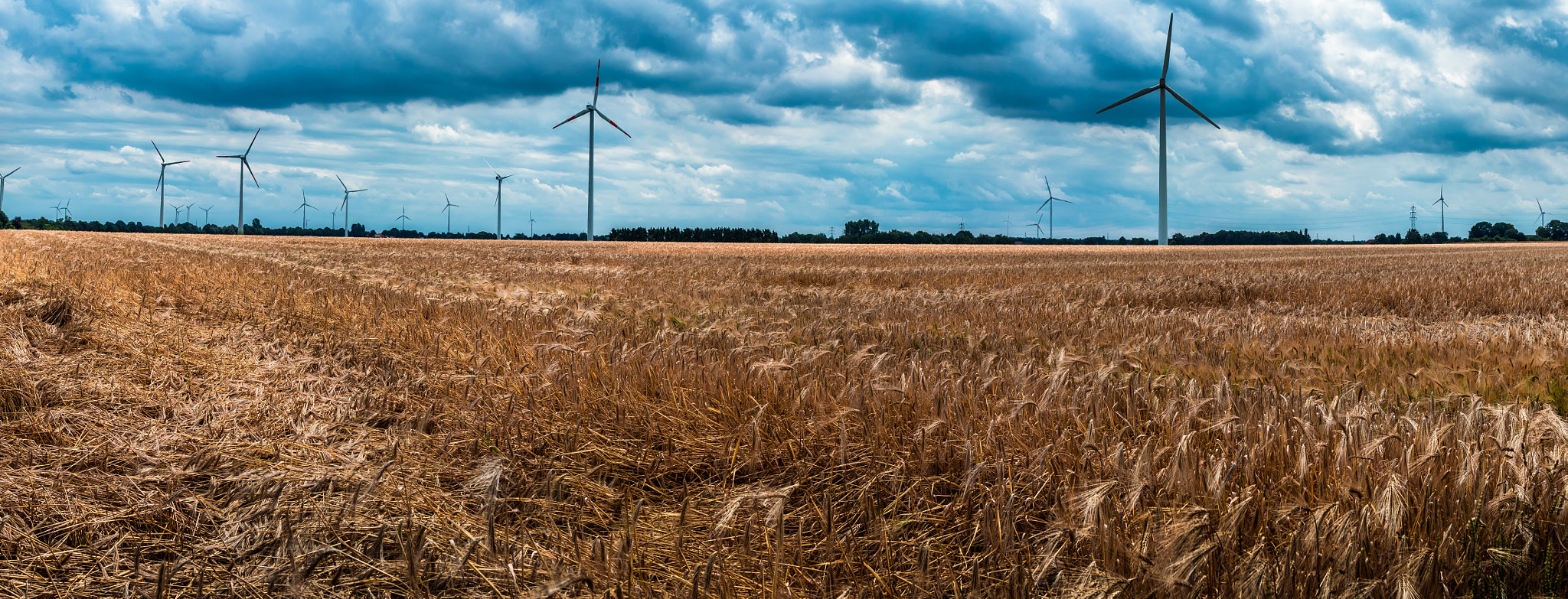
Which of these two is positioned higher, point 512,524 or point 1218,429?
point 1218,429

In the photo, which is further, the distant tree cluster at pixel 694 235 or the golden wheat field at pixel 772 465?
the distant tree cluster at pixel 694 235

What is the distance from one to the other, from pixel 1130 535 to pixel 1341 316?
10.1 metres

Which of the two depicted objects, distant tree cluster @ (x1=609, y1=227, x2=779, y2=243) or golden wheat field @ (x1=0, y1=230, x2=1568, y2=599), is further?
distant tree cluster @ (x1=609, y1=227, x2=779, y2=243)

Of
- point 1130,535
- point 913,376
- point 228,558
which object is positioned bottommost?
point 228,558

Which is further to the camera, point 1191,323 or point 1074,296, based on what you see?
point 1074,296

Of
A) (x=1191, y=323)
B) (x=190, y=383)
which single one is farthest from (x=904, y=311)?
(x=190, y=383)

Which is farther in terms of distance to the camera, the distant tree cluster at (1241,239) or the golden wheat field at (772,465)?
the distant tree cluster at (1241,239)

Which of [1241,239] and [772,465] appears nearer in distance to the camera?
[772,465]

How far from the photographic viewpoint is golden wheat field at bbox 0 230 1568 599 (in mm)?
2213

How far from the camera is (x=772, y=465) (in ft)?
11.3

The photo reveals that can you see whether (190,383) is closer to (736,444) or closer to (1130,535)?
(736,444)

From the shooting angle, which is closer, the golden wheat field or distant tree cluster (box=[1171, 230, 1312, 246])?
the golden wheat field

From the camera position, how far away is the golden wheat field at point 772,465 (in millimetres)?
2213

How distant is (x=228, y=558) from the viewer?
2646 millimetres
